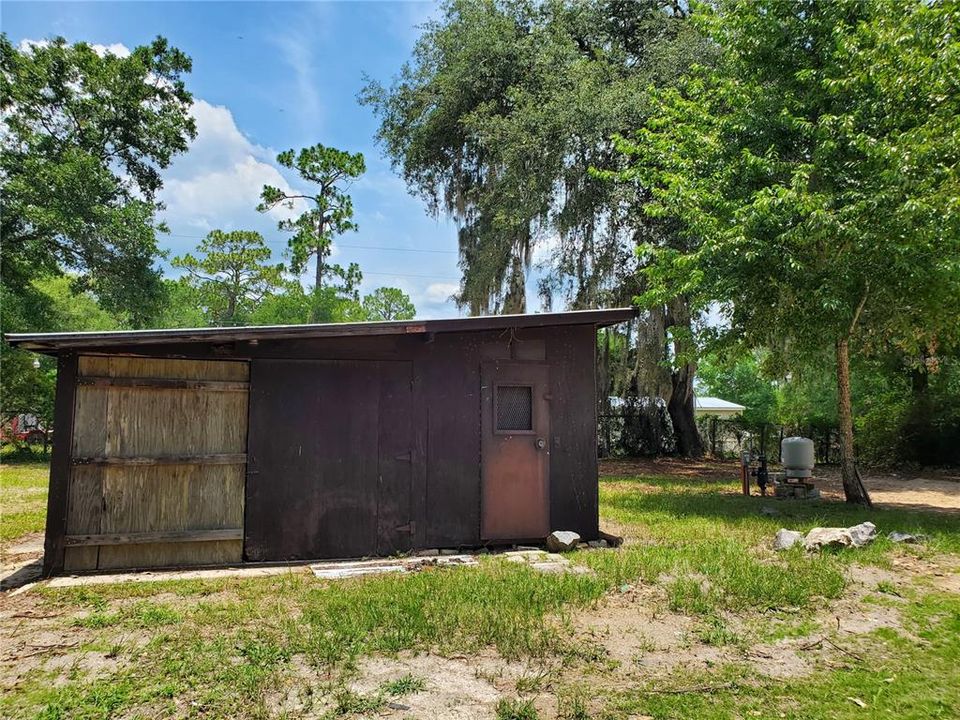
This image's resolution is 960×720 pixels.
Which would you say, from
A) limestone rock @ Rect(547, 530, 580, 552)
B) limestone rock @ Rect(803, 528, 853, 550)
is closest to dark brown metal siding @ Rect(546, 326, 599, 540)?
limestone rock @ Rect(547, 530, 580, 552)

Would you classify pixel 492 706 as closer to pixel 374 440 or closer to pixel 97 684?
pixel 97 684

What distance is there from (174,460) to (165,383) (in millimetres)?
735

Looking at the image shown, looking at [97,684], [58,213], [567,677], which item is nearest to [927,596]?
[567,677]

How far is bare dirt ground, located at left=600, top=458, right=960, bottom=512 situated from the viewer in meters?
11.5

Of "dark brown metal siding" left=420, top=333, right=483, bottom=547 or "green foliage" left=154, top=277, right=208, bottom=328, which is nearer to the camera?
"dark brown metal siding" left=420, top=333, right=483, bottom=547

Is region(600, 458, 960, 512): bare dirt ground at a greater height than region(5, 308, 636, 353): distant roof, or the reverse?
region(5, 308, 636, 353): distant roof

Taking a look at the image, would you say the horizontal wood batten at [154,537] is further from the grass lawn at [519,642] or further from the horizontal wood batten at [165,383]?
the horizontal wood batten at [165,383]

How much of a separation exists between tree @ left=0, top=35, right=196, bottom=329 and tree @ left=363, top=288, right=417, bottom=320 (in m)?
36.9

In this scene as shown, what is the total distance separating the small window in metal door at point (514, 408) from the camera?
7.26 meters

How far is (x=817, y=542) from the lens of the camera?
660 centimetres

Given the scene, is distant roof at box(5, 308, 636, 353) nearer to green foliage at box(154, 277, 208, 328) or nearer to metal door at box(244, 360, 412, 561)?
metal door at box(244, 360, 412, 561)

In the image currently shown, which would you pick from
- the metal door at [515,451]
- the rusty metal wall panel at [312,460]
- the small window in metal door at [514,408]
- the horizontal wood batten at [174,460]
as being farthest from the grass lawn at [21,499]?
the small window in metal door at [514,408]

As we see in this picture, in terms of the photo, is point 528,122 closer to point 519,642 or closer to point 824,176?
point 824,176

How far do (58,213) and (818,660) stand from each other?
18810 millimetres
